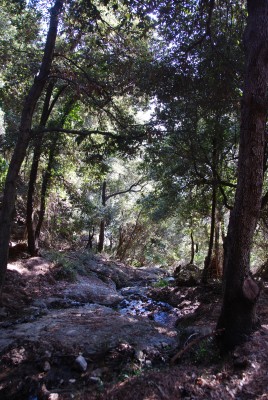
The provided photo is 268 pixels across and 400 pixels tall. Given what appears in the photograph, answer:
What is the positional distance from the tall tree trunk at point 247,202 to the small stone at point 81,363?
6.60 feet

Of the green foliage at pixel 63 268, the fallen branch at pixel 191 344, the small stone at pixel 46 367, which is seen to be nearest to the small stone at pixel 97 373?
the small stone at pixel 46 367

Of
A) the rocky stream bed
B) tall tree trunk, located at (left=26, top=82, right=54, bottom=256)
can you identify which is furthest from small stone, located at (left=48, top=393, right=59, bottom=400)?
tall tree trunk, located at (left=26, top=82, right=54, bottom=256)

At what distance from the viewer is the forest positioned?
4504 millimetres

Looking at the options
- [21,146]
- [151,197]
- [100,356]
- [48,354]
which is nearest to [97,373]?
[100,356]

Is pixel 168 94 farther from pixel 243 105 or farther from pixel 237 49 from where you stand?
pixel 243 105

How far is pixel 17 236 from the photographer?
13828mm

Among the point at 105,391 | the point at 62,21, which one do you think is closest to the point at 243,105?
the point at 105,391

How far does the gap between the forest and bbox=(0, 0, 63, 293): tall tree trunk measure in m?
0.03

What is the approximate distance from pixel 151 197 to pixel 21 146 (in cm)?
1068

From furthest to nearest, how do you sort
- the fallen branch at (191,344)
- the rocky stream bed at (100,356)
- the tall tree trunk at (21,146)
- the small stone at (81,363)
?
the tall tree trunk at (21,146) → the fallen branch at (191,344) → the small stone at (81,363) → the rocky stream bed at (100,356)

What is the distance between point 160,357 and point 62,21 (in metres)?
8.15

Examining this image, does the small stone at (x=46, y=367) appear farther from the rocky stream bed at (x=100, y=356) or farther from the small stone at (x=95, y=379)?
the small stone at (x=95, y=379)

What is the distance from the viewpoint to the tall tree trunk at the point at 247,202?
192 inches

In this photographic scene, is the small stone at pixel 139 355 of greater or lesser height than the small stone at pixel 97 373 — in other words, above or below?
above
